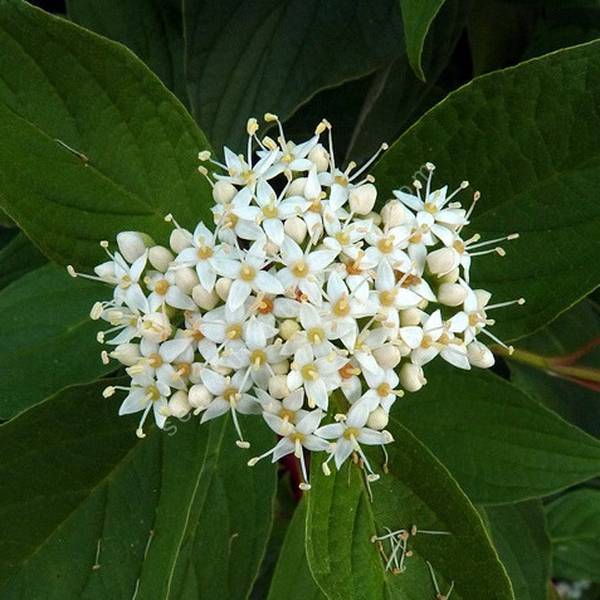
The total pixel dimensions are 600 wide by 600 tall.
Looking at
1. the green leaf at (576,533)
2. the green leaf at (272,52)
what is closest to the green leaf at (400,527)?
the green leaf at (272,52)

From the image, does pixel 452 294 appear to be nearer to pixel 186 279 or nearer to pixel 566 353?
pixel 186 279

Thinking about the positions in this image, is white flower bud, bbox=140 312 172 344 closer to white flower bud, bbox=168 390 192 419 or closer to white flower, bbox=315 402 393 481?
white flower bud, bbox=168 390 192 419

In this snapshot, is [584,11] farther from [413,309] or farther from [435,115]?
[413,309]

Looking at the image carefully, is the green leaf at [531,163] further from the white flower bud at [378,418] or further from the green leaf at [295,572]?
the green leaf at [295,572]

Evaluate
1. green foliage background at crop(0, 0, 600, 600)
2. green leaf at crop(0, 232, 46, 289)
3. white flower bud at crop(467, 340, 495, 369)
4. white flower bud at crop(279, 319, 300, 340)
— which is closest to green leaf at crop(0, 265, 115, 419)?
green foliage background at crop(0, 0, 600, 600)

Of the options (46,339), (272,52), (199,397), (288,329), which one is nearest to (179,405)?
(199,397)

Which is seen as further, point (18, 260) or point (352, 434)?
point (18, 260)

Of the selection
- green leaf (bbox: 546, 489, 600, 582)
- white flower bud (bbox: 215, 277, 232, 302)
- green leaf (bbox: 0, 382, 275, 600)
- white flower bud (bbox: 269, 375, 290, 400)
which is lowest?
green leaf (bbox: 546, 489, 600, 582)
